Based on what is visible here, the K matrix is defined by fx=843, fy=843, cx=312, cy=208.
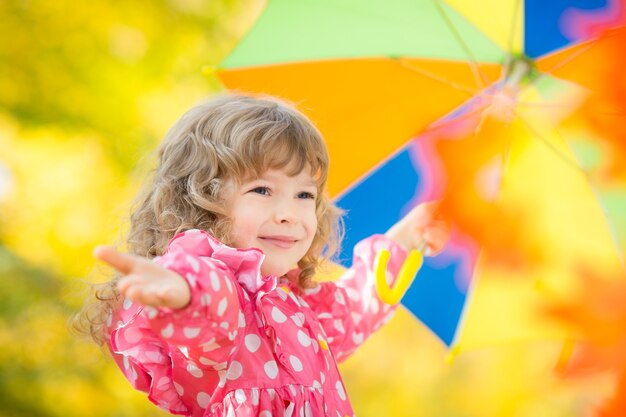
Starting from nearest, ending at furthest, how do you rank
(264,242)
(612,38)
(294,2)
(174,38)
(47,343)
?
(264,242) → (612,38) → (294,2) → (47,343) → (174,38)

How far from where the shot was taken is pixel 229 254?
98 centimetres

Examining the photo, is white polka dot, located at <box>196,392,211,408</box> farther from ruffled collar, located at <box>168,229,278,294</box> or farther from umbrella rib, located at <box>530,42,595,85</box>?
umbrella rib, located at <box>530,42,595,85</box>

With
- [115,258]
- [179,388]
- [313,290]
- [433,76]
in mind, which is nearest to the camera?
[115,258]

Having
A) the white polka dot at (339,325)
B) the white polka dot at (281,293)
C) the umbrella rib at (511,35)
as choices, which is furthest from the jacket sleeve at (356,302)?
the umbrella rib at (511,35)

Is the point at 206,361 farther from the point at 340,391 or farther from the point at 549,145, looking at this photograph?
the point at 549,145

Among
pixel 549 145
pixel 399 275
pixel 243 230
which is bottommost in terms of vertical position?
pixel 243 230

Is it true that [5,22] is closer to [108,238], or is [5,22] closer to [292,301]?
[108,238]

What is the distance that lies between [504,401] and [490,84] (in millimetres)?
1911

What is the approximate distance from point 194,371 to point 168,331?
22 cm

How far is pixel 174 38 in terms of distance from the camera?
2891 mm

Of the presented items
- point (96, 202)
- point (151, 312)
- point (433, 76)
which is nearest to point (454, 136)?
point (433, 76)

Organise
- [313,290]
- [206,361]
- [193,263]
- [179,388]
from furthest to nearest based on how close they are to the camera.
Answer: [313,290], [179,388], [206,361], [193,263]

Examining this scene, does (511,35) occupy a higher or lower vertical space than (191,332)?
higher

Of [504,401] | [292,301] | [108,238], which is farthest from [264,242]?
[504,401]
